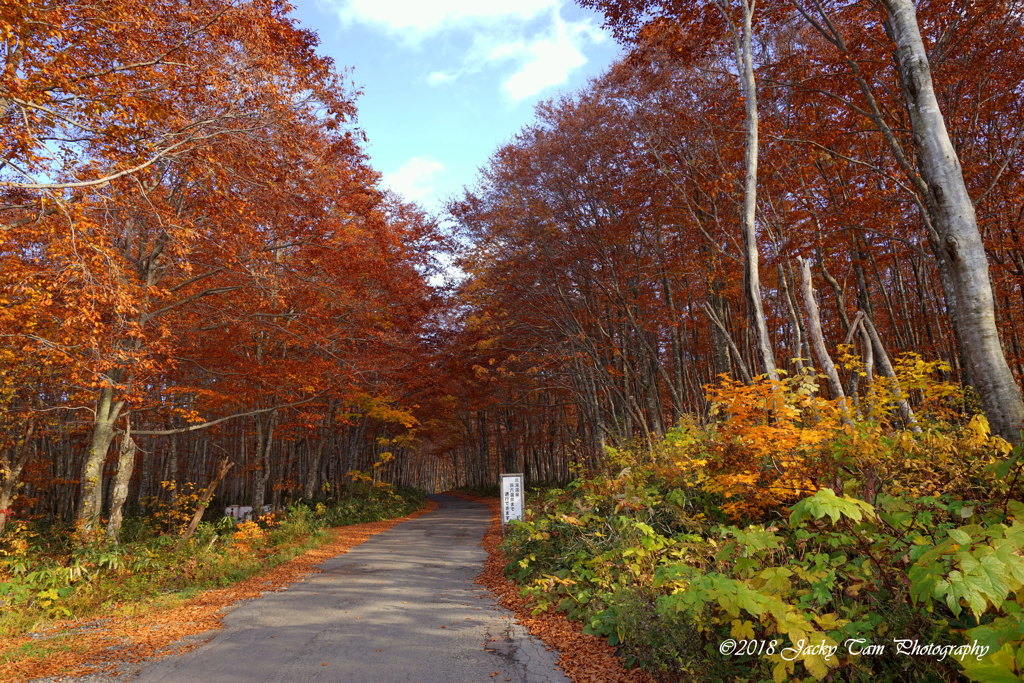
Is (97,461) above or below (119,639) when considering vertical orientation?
above

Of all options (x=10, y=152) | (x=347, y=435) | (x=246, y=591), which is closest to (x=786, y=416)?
(x=246, y=591)

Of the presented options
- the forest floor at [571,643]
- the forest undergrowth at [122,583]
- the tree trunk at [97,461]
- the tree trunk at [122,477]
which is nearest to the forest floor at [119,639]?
the forest undergrowth at [122,583]

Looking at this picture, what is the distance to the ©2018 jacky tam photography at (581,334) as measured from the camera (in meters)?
3.78

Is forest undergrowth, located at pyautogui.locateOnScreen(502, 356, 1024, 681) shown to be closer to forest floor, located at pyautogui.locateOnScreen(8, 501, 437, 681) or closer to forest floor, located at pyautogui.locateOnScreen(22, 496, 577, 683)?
forest floor, located at pyautogui.locateOnScreen(22, 496, 577, 683)

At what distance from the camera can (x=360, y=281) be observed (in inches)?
565

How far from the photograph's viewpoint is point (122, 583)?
7.76 meters

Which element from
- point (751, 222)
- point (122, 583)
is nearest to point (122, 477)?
point (122, 583)

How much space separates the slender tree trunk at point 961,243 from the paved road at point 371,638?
4.89 meters

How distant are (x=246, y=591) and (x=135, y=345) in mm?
6338

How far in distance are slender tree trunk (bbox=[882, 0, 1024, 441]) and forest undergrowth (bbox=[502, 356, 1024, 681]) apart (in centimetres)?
53

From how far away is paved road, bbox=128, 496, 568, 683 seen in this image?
175 inches

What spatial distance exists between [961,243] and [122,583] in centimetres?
1168

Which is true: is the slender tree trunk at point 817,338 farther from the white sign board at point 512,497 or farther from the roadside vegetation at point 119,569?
the roadside vegetation at point 119,569

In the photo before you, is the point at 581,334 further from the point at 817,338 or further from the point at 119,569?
the point at 119,569
